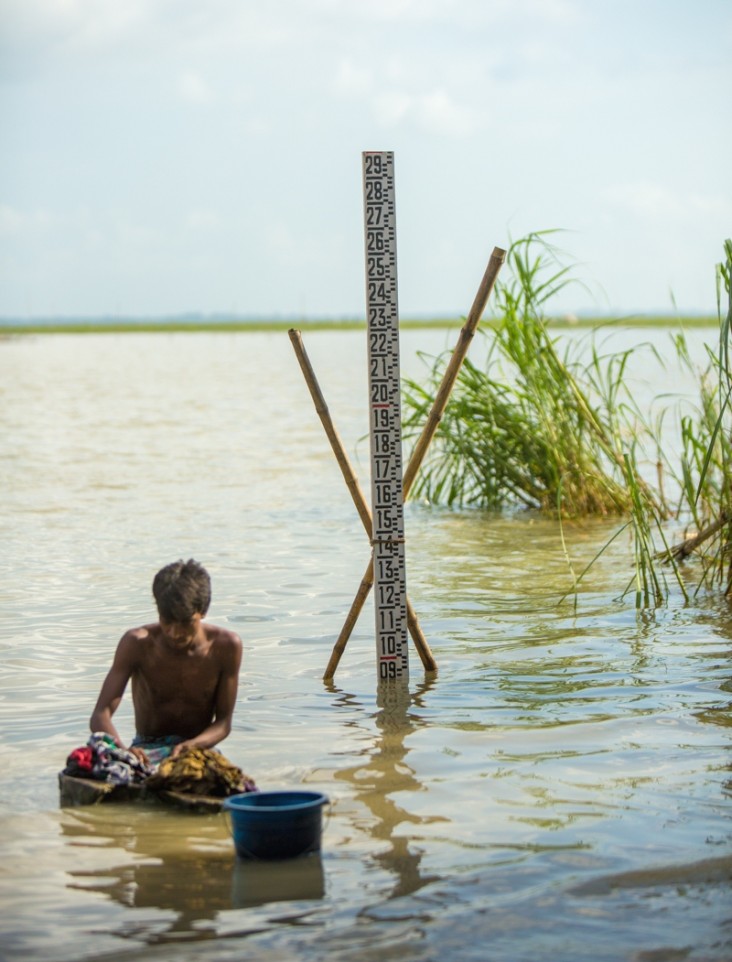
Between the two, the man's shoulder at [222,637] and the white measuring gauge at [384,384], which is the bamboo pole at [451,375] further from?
the man's shoulder at [222,637]

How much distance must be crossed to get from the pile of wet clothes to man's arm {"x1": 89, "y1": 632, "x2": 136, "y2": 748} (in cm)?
4

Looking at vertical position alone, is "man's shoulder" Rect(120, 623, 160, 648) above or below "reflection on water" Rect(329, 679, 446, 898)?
above

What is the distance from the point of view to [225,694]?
461 cm

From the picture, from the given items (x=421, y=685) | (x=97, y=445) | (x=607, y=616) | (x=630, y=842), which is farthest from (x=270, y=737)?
(x=97, y=445)

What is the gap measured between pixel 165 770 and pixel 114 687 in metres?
0.33

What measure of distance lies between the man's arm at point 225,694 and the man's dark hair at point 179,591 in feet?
0.74

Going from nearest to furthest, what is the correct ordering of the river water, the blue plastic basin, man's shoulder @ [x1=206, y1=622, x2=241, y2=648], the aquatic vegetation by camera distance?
the river water, the blue plastic basin, man's shoulder @ [x1=206, y1=622, x2=241, y2=648], the aquatic vegetation

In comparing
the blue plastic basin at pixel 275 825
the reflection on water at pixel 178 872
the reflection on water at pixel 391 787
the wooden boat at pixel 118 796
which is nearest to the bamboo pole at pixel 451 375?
the reflection on water at pixel 391 787

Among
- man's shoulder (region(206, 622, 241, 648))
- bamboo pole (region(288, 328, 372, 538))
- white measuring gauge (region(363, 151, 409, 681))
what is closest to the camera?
man's shoulder (region(206, 622, 241, 648))

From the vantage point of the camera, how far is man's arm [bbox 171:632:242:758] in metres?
4.53

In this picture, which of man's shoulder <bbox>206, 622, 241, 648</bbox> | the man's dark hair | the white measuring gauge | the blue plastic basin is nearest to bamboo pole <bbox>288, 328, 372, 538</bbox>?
the white measuring gauge

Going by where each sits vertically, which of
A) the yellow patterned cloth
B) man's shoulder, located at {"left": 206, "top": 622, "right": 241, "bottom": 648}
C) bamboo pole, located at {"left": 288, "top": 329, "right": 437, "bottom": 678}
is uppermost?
bamboo pole, located at {"left": 288, "top": 329, "right": 437, "bottom": 678}

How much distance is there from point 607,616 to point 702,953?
15.4 ft

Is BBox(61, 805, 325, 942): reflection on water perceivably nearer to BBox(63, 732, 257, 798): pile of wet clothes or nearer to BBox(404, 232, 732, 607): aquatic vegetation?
BBox(63, 732, 257, 798): pile of wet clothes
